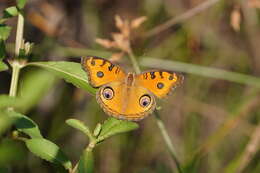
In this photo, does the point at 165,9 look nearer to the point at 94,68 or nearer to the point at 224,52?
the point at 224,52

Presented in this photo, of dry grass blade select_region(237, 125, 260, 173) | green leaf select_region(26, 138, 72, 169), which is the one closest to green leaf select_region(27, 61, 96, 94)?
green leaf select_region(26, 138, 72, 169)

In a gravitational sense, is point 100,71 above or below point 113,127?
above

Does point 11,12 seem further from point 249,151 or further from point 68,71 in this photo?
point 249,151

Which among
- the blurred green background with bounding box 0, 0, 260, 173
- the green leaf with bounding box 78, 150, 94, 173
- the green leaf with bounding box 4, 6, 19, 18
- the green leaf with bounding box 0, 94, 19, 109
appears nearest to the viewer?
the green leaf with bounding box 0, 94, 19, 109

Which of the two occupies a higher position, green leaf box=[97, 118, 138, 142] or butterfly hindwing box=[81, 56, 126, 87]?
butterfly hindwing box=[81, 56, 126, 87]

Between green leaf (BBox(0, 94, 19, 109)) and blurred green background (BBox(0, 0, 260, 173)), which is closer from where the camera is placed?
green leaf (BBox(0, 94, 19, 109))

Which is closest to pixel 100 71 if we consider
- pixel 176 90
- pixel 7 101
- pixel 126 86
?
pixel 126 86

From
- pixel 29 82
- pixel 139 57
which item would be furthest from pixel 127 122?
A: pixel 139 57

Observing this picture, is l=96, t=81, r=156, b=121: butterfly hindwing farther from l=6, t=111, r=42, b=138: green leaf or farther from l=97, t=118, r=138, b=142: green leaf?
l=6, t=111, r=42, b=138: green leaf

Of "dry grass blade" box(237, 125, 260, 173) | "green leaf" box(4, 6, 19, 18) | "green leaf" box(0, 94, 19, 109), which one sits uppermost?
"green leaf" box(4, 6, 19, 18)
